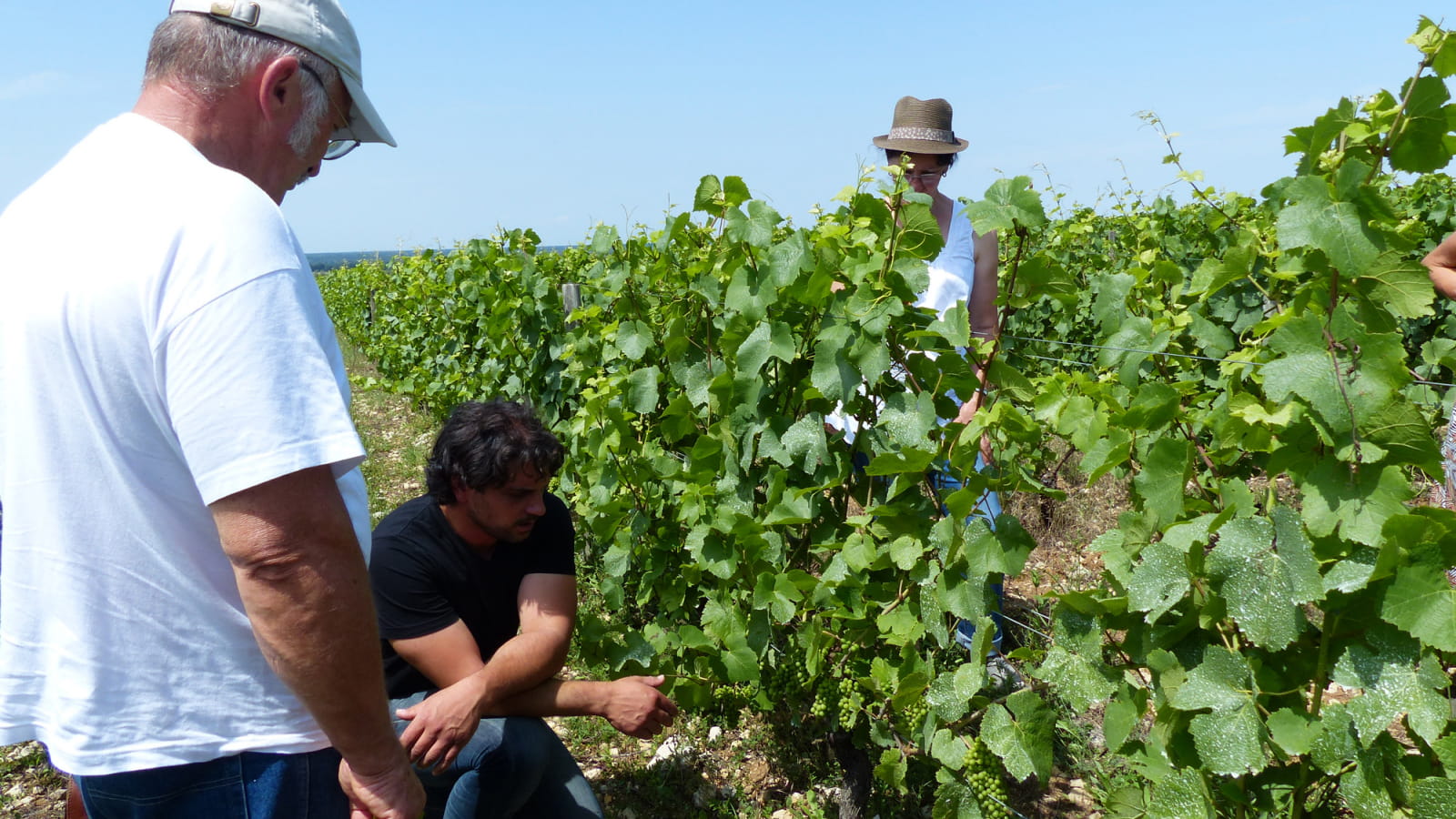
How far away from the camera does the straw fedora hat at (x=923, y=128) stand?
10.2 feet

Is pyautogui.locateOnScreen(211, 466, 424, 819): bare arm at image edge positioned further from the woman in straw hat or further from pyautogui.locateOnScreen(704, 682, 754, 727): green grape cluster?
the woman in straw hat

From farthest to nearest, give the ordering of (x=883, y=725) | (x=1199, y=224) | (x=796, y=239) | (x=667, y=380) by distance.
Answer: (x=1199, y=224)
(x=667, y=380)
(x=883, y=725)
(x=796, y=239)

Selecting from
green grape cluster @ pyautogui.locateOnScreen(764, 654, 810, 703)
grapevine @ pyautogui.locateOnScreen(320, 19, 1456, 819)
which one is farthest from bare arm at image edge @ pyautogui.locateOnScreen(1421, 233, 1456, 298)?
green grape cluster @ pyautogui.locateOnScreen(764, 654, 810, 703)

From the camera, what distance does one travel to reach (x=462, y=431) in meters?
2.43

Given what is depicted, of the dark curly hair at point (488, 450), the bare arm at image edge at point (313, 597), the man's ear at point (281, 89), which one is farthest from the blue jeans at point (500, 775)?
the man's ear at point (281, 89)

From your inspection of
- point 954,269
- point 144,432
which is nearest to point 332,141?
point 144,432

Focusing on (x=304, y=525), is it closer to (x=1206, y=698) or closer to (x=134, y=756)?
(x=134, y=756)

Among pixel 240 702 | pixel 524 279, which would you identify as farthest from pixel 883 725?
pixel 524 279

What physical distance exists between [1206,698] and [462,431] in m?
1.70

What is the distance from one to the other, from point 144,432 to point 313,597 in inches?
10.9

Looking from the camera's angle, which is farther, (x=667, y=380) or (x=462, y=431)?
(x=667, y=380)

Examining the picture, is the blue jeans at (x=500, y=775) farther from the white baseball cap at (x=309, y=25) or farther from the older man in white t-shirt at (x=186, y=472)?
the white baseball cap at (x=309, y=25)

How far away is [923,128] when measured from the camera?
316 centimetres

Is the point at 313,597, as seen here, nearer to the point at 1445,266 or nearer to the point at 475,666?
the point at 475,666
